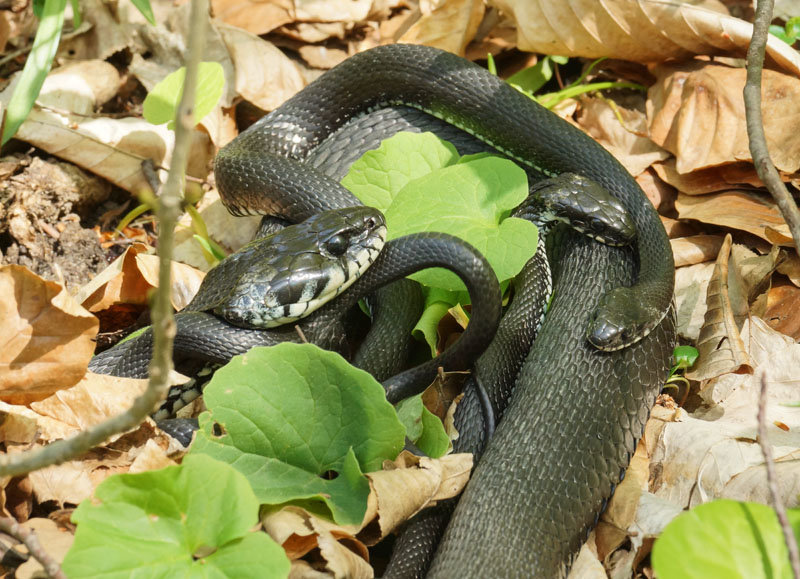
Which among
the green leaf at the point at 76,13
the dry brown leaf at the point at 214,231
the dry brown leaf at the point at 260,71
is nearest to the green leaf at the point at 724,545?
the dry brown leaf at the point at 214,231

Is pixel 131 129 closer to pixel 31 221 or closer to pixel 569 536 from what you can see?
pixel 31 221

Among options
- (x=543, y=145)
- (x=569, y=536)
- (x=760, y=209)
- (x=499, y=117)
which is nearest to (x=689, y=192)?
(x=760, y=209)

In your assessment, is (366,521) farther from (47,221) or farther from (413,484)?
(47,221)

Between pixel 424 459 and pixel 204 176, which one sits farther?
pixel 204 176

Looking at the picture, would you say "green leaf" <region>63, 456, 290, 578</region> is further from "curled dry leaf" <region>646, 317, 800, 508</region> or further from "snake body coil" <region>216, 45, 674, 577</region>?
"curled dry leaf" <region>646, 317, 800, 508</region>

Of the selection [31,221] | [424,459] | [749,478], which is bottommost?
[749,478]

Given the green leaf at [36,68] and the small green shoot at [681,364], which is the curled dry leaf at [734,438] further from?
the green leaf at [36,68]

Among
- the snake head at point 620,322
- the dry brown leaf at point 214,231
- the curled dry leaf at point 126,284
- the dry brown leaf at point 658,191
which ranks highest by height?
the curled dry leaf at point 126,284
